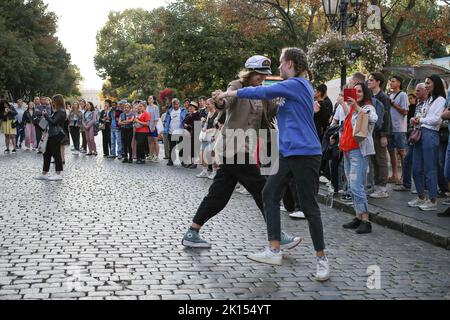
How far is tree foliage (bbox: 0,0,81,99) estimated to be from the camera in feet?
136

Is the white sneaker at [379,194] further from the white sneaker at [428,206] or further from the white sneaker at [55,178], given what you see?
the white sneaker at [55,178]

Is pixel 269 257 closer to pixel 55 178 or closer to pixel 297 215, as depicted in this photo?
pixel 297 215

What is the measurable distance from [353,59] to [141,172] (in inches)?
225

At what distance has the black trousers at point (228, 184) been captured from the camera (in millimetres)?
6348

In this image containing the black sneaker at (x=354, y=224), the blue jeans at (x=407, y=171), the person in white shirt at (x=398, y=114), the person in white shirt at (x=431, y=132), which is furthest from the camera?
the person in white shirt at (x=398, y=114)

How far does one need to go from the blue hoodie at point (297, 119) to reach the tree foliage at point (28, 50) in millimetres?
38324

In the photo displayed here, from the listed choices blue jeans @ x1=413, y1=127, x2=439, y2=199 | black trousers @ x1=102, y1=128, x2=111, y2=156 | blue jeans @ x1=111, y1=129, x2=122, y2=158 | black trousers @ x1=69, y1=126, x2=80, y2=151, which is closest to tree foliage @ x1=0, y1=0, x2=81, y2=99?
black trousers @ x1=69, y1=126, x2=80, y2=151

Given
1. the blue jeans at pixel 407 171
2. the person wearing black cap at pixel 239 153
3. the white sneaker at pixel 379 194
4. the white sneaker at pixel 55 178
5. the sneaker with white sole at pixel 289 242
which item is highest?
the person wearing black cap at pixel 239 153

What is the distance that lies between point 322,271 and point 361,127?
274cm

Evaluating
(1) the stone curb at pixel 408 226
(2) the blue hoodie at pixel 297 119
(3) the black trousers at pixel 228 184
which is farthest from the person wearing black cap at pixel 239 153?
(1) the stone curb at pixel 408 226

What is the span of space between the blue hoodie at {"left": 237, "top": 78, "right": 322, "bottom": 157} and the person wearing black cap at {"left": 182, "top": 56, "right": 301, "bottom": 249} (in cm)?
69
